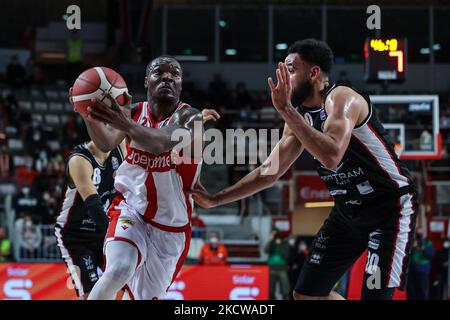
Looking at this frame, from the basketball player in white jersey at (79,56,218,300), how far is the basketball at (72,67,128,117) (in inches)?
6.2

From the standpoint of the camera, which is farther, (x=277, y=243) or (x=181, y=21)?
(x=181, y=21)

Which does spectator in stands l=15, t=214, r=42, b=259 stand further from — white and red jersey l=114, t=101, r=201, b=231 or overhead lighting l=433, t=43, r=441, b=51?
overhead lighting l=433, t=43, r=441, b=51

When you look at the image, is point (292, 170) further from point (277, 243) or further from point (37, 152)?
point (37, 152)

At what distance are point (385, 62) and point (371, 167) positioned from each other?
6885 millimetres

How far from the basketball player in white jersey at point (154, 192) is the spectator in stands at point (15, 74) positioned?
58.5ft

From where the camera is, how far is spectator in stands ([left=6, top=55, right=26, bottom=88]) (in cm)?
2270

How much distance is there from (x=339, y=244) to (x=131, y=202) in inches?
60.7

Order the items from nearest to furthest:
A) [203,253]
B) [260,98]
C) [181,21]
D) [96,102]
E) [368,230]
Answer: [96,102]
[368,230]
[203,253]
[260,98]
[181,21]

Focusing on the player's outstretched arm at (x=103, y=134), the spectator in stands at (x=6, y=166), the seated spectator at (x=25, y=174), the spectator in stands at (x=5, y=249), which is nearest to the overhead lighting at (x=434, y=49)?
the seated spectator at (x=25, y=174)

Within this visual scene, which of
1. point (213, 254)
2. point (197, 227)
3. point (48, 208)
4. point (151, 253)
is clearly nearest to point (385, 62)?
point (213, 254)

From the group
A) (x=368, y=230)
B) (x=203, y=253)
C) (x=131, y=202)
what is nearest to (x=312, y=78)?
(x=368, y=230)

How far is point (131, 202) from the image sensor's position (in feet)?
18.6

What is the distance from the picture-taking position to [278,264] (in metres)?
14.3

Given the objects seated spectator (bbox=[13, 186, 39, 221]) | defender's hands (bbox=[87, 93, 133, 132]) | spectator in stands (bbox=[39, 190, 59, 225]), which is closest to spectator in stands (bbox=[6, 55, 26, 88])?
spectator in stands (bbox=[39, 190, 59, 225])
